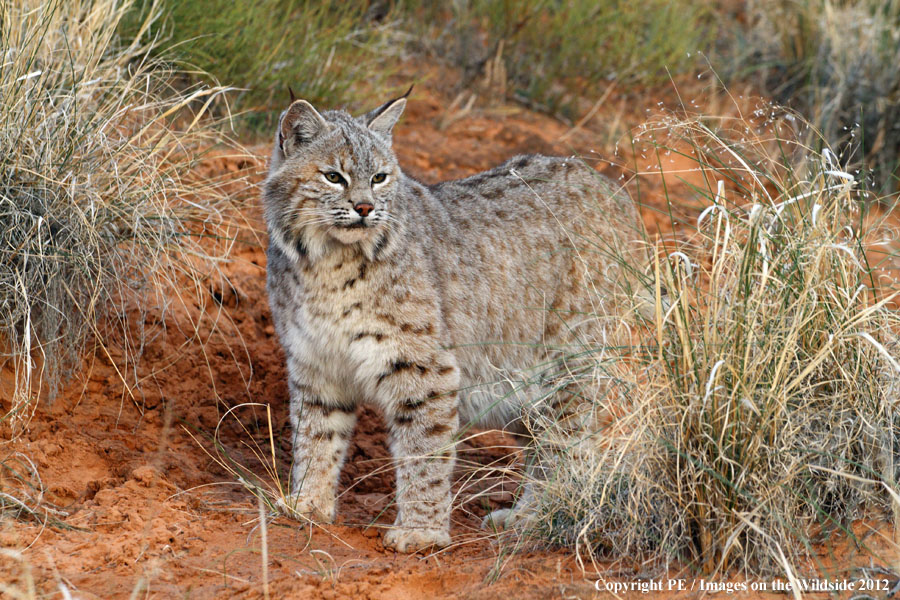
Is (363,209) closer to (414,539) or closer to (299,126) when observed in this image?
(299,126)

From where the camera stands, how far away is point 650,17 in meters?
9.43

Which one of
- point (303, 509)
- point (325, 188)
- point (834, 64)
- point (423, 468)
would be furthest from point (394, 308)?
point (834, 64)

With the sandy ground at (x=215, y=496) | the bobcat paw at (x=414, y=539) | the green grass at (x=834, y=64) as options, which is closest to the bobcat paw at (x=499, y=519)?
the sandy ground at (x=215, y=496)

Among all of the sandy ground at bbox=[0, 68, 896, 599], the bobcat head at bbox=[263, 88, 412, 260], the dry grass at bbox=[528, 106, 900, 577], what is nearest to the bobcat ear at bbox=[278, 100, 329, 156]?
the bobcat head at bbox=[263, 88, 412, 260]

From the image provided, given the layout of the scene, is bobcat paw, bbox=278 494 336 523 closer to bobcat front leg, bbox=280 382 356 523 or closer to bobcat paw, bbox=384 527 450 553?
bobcat front leg, bbox=280 382 356 523

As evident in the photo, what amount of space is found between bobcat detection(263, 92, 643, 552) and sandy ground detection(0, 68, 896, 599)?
0.22 meters

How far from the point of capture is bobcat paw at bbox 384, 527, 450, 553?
14.3 feet

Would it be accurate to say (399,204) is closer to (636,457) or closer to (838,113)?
(636,457)

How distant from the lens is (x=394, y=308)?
176 inches

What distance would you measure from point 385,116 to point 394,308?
3.18 feet

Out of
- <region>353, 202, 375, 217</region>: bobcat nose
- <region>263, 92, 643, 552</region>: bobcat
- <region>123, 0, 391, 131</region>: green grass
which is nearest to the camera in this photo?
<region>353, 202, 375, 217</region>: bobcat nose

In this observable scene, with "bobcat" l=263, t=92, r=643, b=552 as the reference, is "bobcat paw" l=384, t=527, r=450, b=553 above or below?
below

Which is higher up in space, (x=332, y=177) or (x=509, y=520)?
(x=332, y=177)

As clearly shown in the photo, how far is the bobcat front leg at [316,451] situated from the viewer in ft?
15.2
